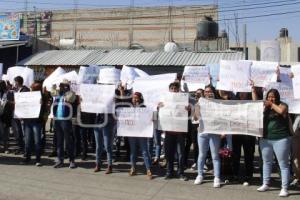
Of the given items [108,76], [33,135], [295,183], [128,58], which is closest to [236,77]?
[295,183]

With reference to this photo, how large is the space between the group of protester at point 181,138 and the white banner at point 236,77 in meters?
0.14

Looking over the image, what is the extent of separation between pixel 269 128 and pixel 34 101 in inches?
203

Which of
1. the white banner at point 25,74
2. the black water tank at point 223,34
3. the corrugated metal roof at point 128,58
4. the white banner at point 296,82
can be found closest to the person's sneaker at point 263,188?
the white banner at point 296,82

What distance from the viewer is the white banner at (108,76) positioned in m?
12.2

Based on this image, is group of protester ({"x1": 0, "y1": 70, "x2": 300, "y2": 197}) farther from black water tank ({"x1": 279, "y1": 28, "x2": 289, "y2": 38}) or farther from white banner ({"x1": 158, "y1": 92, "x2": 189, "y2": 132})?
black water tank ({"x1": 279, "y1": 28, "x2": 289, "y2": 38})

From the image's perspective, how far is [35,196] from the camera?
24.5 ft

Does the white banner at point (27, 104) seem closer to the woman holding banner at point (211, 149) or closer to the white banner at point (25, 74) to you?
the white banner at point (25, 74)

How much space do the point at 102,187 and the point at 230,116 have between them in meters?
2.58

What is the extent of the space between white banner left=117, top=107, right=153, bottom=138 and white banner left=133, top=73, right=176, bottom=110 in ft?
2.71

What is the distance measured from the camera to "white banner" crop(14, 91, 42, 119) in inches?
398

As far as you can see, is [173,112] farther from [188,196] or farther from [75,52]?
[75,52]

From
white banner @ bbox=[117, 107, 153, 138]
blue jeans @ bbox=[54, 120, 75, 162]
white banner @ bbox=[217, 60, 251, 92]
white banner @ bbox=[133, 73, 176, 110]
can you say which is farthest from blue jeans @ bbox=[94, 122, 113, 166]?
white banner @ bbox=[217, 60, 251, 92]

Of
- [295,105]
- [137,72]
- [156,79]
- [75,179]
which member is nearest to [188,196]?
[75,179]

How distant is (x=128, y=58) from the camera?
86.8 feet
